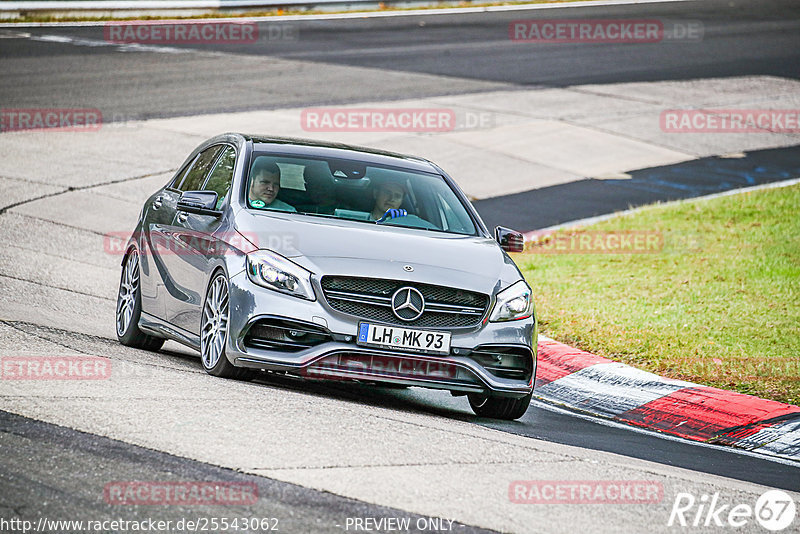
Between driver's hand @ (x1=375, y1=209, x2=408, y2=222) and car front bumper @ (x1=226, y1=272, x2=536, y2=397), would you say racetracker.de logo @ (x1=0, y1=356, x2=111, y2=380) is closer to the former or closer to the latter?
car front bumper @ (x1=226, y1=272, x2=536, y2=397)

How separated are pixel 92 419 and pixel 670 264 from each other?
8.81m

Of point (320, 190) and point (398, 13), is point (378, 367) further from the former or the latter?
point (398, 13)

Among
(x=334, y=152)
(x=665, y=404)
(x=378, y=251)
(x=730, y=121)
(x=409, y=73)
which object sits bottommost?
(x=665, y=404)

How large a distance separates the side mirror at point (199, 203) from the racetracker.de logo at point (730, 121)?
1590 cm

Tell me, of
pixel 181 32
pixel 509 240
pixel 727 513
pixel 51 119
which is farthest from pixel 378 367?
pixel 181 32

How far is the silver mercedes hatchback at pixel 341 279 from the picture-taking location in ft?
25.1

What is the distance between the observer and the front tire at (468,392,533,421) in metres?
8.36

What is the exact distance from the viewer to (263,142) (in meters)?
9.36

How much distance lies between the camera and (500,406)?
8445 millimetres

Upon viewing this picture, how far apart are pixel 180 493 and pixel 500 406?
3.47 m

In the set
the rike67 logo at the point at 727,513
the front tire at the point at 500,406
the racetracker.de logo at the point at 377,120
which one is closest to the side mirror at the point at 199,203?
the front tire at the point at 500,406

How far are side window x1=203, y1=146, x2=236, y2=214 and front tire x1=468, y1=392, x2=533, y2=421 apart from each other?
2.25 m

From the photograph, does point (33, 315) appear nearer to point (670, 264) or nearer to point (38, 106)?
point (670, 264)

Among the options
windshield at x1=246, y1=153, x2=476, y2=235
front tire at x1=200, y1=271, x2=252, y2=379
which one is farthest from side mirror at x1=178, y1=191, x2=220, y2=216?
front tire at x1=200, y1=271, x2=252, y2=379
